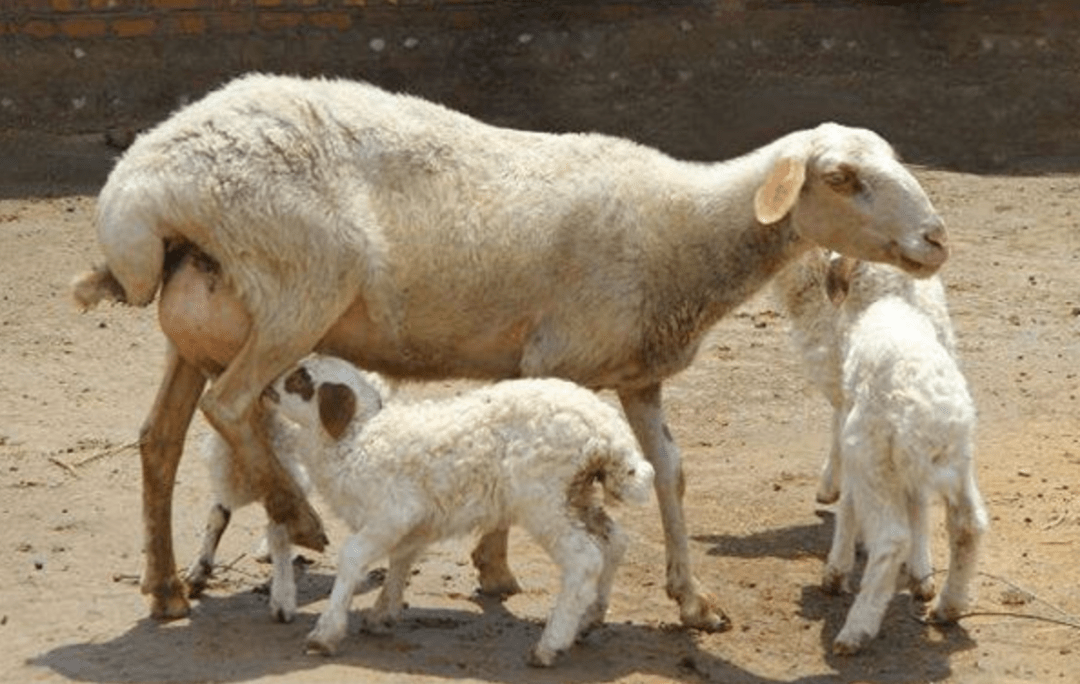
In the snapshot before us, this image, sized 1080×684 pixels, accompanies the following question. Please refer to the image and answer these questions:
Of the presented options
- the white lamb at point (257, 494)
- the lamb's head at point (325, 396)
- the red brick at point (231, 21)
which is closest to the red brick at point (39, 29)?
the red brick at point (231, 21)

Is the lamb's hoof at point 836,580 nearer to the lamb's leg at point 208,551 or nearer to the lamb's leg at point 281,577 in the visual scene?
the lamb's leg at point 281,577

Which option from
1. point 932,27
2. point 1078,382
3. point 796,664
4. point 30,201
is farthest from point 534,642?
point 932,27

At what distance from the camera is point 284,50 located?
47.6 feet

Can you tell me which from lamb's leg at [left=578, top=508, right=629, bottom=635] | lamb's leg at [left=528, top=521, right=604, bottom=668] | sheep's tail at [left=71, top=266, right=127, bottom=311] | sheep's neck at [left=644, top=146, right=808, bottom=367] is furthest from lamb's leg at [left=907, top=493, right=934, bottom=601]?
sheep's tail at [left=71, top=266, right=127, bottom=311]

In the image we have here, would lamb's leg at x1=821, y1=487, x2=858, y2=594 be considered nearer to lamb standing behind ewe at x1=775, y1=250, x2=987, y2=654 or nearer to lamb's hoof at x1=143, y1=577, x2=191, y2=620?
lamb standing behind ewe at x1=775, y1=250, x2=987, y2=654

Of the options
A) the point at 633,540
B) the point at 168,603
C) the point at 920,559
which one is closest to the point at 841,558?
the point at 920,559

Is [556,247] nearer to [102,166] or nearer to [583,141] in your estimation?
[583,141]

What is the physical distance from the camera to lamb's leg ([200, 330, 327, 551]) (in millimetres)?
7934

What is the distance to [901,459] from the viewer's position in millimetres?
8023

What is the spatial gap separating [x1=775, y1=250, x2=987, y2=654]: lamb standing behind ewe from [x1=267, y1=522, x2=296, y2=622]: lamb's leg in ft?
6.25

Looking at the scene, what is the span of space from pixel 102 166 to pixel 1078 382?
5.94 meters

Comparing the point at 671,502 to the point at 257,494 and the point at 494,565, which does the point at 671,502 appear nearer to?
the point at 494,565

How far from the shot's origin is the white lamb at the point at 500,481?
753cm

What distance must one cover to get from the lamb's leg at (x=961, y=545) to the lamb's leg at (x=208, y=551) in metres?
2.60
